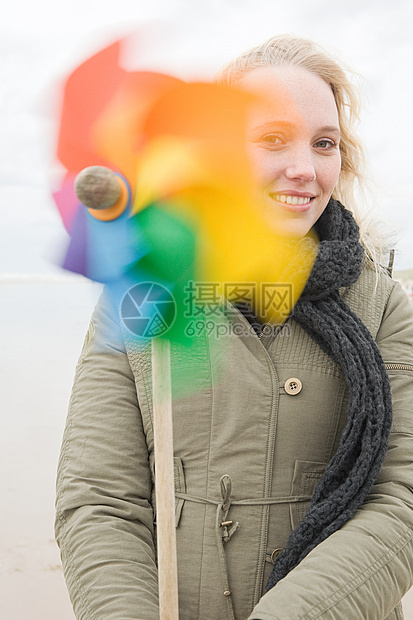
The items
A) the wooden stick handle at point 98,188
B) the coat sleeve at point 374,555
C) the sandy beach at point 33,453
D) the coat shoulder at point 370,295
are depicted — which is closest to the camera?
the wooden stick handle at point 98,188

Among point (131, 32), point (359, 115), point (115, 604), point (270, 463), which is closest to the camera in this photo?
point (131, 32)

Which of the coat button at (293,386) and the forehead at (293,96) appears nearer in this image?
the forehead at (293,96)

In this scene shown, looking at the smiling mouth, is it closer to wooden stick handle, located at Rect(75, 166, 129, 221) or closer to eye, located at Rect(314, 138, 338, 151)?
eye, located at Rect(314, 138, 338, 151)

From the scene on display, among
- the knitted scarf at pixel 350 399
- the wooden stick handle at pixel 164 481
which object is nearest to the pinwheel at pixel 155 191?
the wooden stick handle at pixel 164 481

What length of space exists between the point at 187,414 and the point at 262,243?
11.6 inches

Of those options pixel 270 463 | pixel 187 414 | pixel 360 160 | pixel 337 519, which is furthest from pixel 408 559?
pixel 360 160

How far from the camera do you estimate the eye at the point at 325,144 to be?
1022mm

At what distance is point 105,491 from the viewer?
1.02 metres

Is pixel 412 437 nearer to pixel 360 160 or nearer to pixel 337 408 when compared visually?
pixel 337 408

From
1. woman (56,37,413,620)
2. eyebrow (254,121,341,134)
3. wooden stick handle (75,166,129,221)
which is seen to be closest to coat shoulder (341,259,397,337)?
woman (56,37,413,620)

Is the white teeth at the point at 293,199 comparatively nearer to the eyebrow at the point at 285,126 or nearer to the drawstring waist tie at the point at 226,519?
the eyebrow at the point at 285,126

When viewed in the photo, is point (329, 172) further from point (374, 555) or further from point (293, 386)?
point (374, 555)

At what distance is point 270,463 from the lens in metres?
1.02

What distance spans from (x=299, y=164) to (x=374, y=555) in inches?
21.9
